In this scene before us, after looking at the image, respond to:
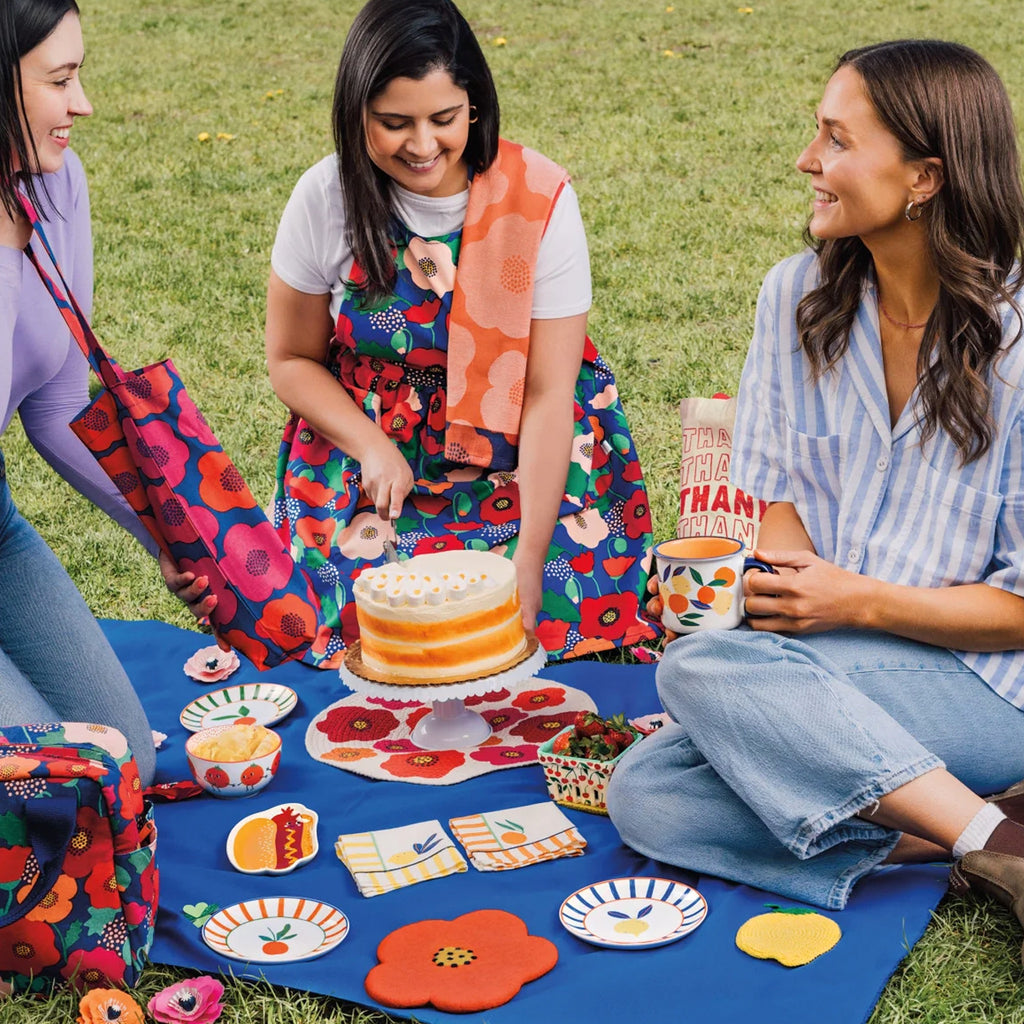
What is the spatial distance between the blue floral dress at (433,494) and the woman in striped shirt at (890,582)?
43.4 inches

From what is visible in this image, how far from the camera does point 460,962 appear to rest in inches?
107

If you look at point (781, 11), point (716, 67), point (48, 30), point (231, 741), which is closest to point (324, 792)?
point (231, 741)

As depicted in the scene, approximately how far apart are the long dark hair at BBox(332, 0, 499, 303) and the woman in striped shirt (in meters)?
1.08

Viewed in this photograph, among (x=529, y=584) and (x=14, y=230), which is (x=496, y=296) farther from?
(x=14, y=230)

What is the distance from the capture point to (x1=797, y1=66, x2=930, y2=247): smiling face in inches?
111

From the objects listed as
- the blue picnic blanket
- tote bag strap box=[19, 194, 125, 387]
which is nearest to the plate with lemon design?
the blue picnic blanket

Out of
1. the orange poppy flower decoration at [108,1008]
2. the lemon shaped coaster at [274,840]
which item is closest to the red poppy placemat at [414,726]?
the lemon shaped coaster at [274,840]

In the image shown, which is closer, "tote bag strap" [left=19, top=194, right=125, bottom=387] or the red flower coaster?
the red flower coaster

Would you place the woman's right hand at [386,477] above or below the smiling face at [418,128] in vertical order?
below

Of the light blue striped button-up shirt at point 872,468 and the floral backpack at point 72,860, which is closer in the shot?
the floral backpack at point 72,860

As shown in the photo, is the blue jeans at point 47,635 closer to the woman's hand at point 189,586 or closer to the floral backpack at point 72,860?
the woman's hand at point 189,586

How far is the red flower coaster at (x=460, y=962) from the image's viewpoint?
261cm

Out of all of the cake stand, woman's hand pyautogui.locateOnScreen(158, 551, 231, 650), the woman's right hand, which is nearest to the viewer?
woman's hand pyautogui.locateOnScreen(158, 551, 231, 650)

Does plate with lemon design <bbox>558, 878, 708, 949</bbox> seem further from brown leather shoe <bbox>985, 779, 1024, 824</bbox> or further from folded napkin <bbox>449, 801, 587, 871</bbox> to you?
brown leather shoe <bbox>985, 779, 1024, 824</bbox>
